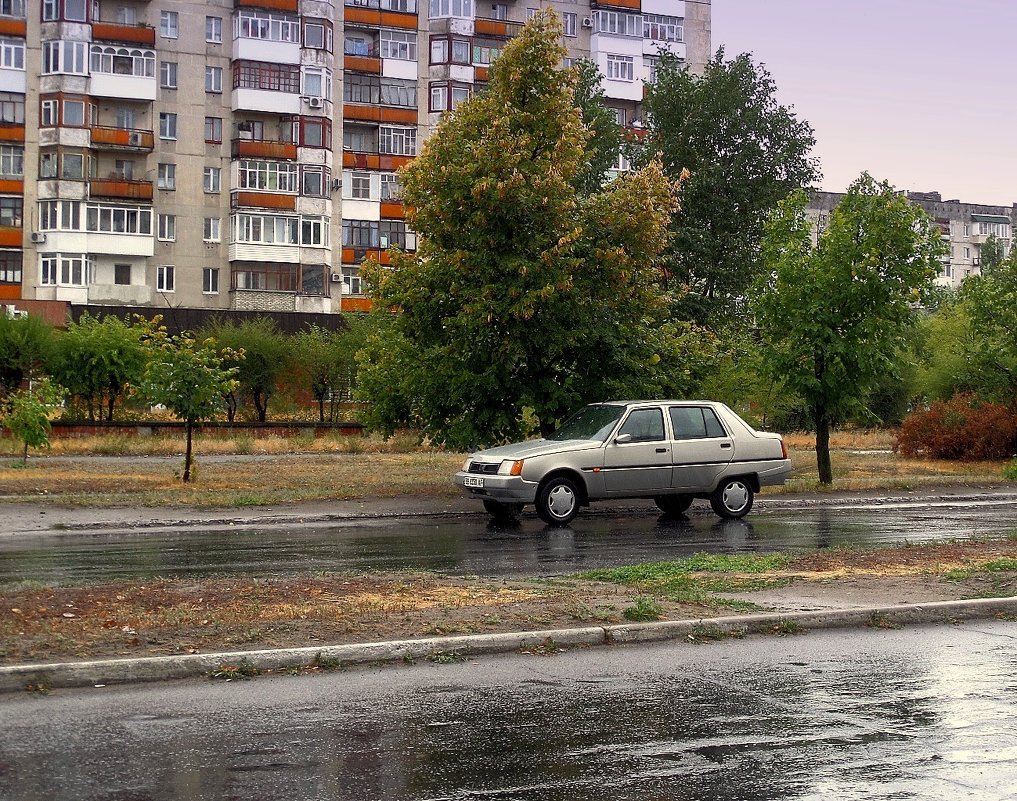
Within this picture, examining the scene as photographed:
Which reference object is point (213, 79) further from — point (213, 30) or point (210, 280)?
point (210, 280)

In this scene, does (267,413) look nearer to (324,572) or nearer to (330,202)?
(330,202)

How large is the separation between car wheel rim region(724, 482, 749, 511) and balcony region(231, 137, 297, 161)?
53131 mm

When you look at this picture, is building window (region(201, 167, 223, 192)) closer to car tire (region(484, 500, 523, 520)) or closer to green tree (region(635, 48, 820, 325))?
green tree (region(635, 48, 820, 325))

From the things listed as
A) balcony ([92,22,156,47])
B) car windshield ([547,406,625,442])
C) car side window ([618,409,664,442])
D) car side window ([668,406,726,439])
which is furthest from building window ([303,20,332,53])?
car side window ([618,409,664,442])

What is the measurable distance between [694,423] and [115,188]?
52.6 meters

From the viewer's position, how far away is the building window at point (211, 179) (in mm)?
70438

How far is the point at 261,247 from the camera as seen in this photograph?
69875 millimetres

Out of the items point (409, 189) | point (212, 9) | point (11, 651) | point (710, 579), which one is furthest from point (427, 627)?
point (212, 9)

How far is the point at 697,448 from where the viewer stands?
68.0ft

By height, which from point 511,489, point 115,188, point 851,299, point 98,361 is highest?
point 115,188

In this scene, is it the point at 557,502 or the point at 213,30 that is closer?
the point at 557,502

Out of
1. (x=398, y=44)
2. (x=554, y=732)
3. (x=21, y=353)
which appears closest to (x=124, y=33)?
(x=398, y=44)

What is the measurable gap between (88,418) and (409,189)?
89.1 ft

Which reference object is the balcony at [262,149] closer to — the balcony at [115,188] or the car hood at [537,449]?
the balcony at [115,188]
